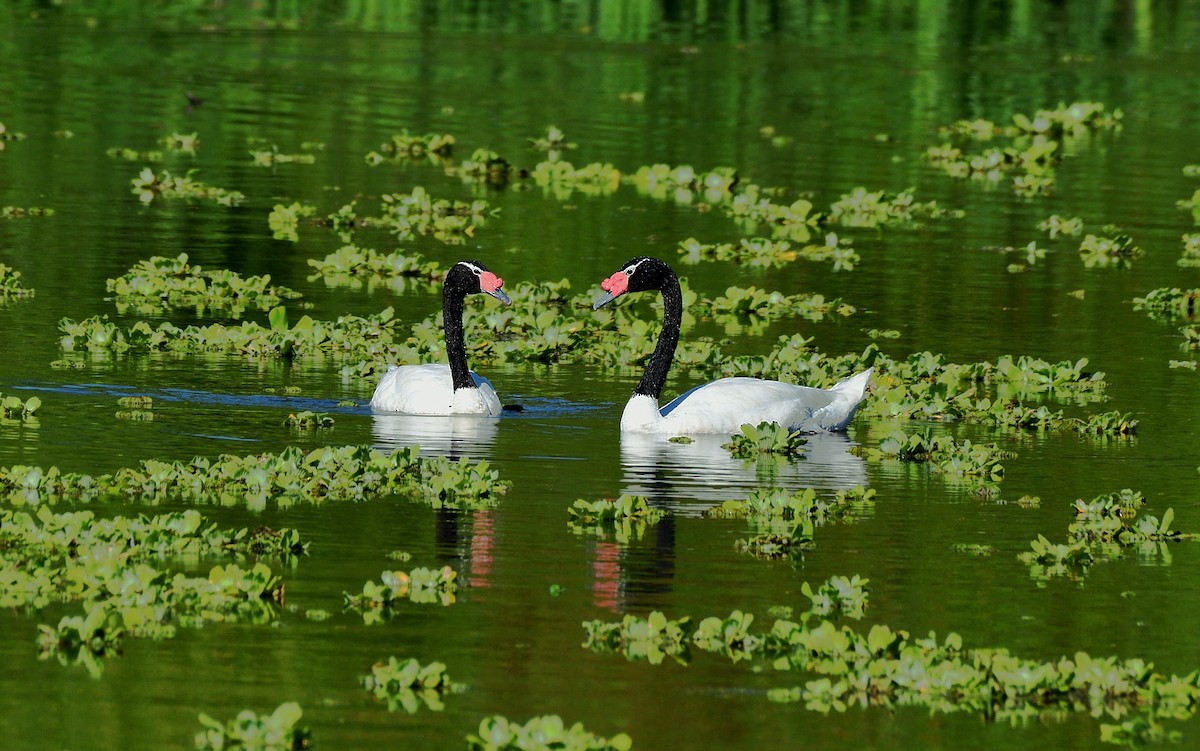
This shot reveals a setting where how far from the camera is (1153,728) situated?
11250mm

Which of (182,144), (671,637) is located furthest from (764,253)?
(671,637)

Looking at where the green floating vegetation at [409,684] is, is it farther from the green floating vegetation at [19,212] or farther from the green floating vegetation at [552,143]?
the green floating vegetation at [552,143]

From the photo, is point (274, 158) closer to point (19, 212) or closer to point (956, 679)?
point (19, 212)

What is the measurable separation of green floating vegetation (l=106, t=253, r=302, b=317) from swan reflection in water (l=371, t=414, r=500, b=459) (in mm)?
5655

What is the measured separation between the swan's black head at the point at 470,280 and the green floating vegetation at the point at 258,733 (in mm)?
10193

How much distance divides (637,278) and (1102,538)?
242 inches

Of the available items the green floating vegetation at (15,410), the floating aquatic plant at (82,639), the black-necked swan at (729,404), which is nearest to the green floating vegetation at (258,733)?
the floating aquatic plant at (82,639)

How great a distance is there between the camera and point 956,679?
1165 cm

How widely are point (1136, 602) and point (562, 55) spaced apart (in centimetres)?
4029

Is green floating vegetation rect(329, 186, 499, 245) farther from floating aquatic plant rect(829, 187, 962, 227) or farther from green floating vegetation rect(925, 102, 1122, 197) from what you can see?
green floating vegetation rect(925, 102, 1122, 197)

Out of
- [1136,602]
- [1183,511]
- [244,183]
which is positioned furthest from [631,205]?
[1136,602]

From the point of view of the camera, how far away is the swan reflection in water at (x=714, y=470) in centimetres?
1648

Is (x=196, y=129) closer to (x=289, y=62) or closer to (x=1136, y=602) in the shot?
(x=289, y=62)

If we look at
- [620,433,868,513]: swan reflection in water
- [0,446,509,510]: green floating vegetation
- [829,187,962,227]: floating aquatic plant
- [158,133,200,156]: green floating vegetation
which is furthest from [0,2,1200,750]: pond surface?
[829,187,962,227]: floating aquatic plant
